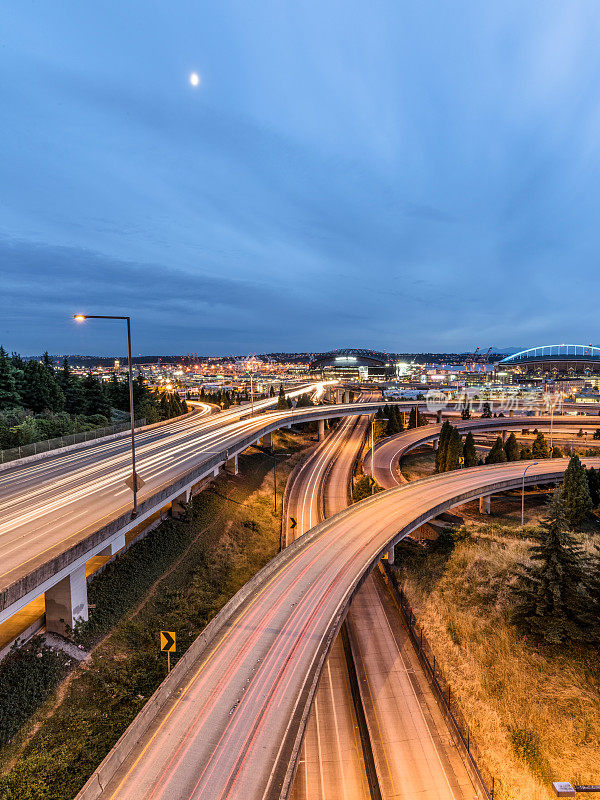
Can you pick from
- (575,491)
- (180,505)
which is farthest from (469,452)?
(180,505)

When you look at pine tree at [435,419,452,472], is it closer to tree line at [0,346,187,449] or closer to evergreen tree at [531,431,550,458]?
evergreen tree at [531,431,550,458]

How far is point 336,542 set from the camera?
2889 cm

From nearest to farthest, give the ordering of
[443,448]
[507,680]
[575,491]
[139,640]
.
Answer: [139,640] < [507,680] < [575,491] < [443,448]

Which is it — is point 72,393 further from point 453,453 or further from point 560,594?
point 560,594

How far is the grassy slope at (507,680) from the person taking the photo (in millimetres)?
17312

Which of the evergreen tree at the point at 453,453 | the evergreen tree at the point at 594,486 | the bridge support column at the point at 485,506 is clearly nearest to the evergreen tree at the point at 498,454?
the evergreen tree at the point at 453,453

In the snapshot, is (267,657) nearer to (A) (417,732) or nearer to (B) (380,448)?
(A) (417,732)

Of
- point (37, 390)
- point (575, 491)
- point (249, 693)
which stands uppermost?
point (37, 390)

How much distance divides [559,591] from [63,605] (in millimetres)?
28451

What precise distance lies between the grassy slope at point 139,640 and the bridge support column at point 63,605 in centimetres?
169

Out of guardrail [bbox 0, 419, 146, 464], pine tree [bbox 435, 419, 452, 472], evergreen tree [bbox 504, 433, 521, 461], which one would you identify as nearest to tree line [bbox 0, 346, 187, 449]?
guardrail [bbox 0, 419, 146, 464]

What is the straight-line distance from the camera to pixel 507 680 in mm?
21969

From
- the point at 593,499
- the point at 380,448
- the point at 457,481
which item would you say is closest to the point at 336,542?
the point at 457,481

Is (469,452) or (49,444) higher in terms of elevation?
(49,444)
